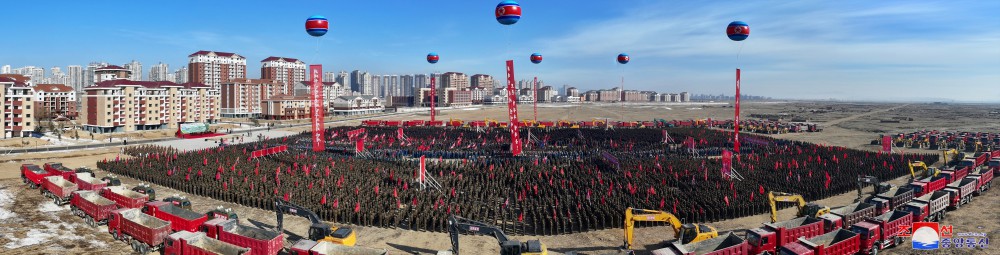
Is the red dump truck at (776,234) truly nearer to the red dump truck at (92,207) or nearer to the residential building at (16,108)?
the red dump truck at (92,207)

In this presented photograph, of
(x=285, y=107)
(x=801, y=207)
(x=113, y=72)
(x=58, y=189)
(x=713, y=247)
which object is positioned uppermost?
(x=113, y=72)

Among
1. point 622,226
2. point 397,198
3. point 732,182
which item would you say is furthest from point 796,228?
point 397,198

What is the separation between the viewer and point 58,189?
24.6 meters

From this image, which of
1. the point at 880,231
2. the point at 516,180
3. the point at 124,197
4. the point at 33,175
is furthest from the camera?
the point at 516,180

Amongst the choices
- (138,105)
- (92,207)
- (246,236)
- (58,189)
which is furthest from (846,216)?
(138,105)

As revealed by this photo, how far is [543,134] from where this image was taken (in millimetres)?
61469

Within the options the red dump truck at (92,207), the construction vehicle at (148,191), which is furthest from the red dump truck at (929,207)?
the construction vehicle at (148,191)

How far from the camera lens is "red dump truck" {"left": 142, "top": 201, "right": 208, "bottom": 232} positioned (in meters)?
18.2

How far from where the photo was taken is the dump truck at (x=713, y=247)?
14273mm

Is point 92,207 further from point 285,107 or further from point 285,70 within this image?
point 285,70

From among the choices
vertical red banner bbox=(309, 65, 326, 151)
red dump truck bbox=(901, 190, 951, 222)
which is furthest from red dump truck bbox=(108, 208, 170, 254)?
red dump truck bbox=(901, 190, 951, 222)

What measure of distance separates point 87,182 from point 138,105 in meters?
49.7

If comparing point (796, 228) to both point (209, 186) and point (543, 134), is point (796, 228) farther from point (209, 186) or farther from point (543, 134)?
point (543, 134)

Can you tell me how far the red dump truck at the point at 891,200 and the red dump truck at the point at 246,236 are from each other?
889 inches
